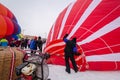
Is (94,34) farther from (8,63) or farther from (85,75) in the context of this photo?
(8,63)

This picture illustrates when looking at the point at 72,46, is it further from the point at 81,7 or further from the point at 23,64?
the point at 23,64

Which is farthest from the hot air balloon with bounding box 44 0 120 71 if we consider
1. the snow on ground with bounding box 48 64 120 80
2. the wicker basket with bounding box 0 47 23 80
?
the wicker basket with bounding box 0 47 23 80

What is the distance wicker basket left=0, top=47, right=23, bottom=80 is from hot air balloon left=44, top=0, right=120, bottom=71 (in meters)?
2.94

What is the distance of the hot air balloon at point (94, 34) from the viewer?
7141 millimetres

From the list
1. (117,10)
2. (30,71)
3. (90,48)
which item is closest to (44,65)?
(30,71)

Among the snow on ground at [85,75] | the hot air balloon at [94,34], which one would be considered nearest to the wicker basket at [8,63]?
the snow on ground at [85,75]

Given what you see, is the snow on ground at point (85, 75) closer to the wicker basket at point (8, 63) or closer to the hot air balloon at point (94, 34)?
the hot air balloon at point (94, 34)

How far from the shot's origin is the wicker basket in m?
3.89

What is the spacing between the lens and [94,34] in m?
7.35

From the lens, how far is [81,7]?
8.17 m

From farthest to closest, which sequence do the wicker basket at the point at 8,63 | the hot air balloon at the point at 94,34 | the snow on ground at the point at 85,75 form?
the hot air balloon at the point at 94,34 < the snow on ground at the point at 85,75 < the wicker basket at the point at 8,63

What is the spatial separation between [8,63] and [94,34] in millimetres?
4137

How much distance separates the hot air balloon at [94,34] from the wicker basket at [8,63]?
294 cm

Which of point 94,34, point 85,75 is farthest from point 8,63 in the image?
point 94,34
